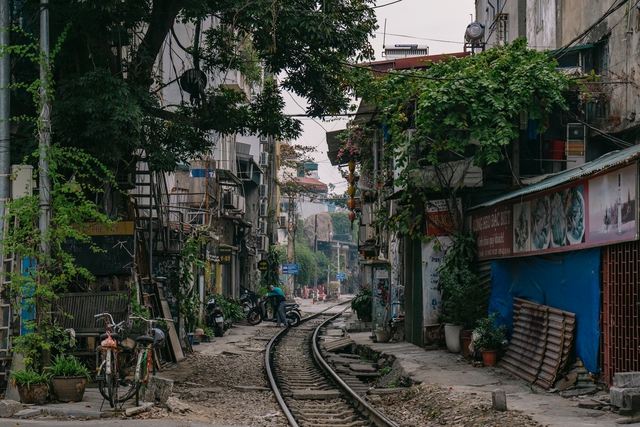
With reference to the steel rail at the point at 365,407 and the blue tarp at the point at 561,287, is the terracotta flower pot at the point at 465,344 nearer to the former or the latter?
the blue tarp at the point at 561,287

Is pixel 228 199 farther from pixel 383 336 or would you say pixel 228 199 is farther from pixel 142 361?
pixel 142 361

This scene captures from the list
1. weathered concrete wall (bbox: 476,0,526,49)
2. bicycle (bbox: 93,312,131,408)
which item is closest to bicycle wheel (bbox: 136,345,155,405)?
bicycle (bbox: 93,312,131,408)

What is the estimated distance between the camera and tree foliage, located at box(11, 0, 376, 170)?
12.7m

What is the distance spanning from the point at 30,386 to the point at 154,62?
663 cm

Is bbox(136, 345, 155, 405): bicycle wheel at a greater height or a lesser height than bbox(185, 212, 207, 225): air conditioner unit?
lesser

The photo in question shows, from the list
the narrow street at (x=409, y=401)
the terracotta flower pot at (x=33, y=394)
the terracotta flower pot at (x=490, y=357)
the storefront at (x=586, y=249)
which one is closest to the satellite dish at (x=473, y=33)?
the storefront at (x=586, y=249)

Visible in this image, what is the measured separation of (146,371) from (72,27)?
583 centimetres

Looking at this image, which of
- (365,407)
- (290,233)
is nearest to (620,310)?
(365,407)

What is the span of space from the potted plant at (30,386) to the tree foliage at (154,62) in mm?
3921

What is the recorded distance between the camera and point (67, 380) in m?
10.7

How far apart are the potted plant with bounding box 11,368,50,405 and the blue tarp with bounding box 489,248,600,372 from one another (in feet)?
25.1

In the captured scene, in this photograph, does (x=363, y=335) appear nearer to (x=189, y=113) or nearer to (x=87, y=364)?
(x=189, y=113)

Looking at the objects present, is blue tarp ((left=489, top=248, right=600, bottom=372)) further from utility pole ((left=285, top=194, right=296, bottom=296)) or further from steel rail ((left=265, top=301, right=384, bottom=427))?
utility pole ((left=285, top=194, right=296, bottom=296))

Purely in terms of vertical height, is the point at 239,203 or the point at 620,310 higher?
the point at 239,203
